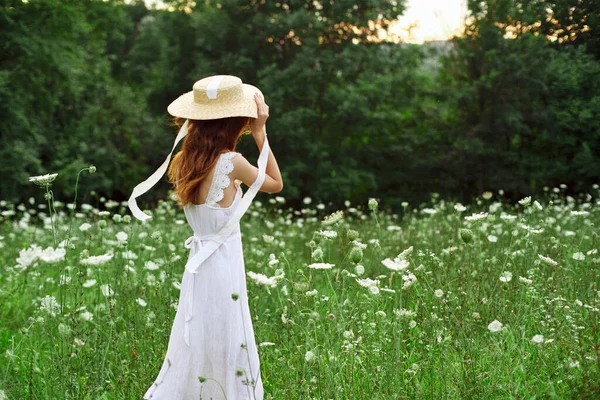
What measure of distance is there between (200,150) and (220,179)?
18cm

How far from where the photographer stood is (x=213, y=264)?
2775 millimetres

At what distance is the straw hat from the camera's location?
2.79 meters

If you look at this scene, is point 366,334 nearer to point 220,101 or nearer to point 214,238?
point 214,238

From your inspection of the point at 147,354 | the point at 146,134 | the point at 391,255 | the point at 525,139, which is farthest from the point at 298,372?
the point at 146,134

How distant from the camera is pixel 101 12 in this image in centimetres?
2048

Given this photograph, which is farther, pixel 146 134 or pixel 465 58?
pixel 146 134

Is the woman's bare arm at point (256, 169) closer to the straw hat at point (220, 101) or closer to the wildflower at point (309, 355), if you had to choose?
the straw hat at point (220, 101)

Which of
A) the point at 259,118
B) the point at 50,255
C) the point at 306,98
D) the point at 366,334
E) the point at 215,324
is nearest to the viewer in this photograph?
the point at 50,255

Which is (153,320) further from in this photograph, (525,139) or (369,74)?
(369,74)

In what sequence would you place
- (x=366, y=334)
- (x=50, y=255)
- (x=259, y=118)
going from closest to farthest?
(x=50, y=255), (x=259, y=118), (x=366, y=334)

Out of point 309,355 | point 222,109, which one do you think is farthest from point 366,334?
point 222,109

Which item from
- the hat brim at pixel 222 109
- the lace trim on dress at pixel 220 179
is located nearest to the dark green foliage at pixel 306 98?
the hat brim at pixel 222 109

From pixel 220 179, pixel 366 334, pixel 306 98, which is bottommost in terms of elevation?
pixel 366 334

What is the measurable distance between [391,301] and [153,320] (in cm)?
158
